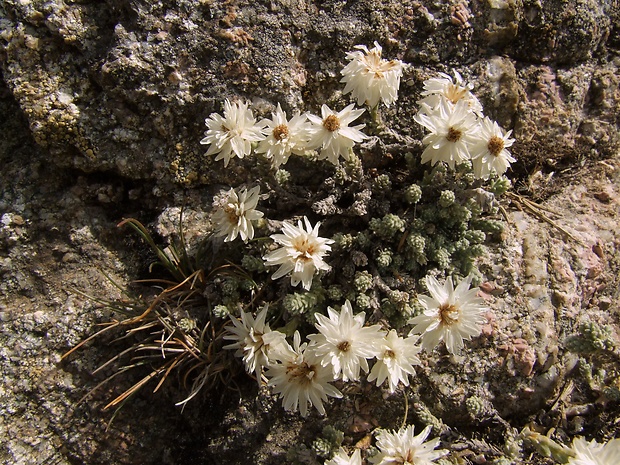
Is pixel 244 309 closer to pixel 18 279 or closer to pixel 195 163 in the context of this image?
pixel 195 163

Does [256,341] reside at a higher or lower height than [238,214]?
lower

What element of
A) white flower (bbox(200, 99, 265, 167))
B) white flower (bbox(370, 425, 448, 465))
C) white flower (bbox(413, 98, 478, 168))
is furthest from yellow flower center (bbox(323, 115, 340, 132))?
white flower (bbox(370, 425, 448, 465))

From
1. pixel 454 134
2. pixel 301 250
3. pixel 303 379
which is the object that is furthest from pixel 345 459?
pixel 454 134

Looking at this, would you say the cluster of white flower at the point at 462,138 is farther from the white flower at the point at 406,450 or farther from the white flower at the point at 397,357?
the white flower at the point at 406,450

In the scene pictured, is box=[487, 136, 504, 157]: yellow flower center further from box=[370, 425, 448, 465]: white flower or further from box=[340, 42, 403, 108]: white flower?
box=[370, 425, 448, 465]: white flower

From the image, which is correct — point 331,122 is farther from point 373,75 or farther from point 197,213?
point 197,213
